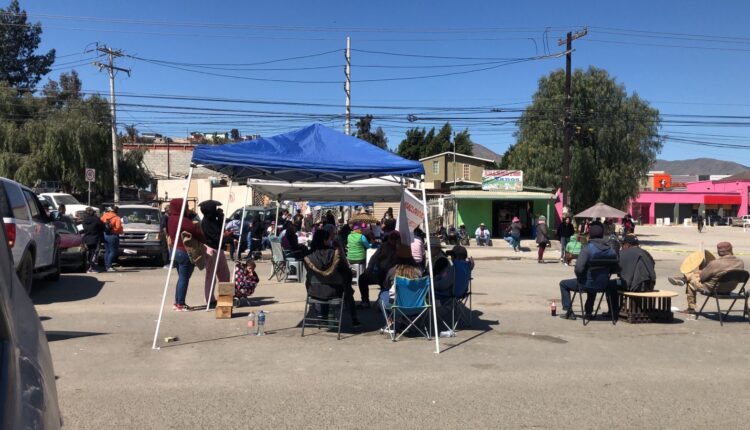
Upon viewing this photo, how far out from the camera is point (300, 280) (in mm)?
12875

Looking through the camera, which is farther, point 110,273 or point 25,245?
point 110,273

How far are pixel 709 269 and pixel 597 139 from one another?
26010 mm

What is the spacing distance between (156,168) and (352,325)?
68.5 meters

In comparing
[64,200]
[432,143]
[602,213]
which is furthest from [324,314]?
[432,143]

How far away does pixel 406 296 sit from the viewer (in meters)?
7.34

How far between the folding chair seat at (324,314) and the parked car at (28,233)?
4173 millimetres

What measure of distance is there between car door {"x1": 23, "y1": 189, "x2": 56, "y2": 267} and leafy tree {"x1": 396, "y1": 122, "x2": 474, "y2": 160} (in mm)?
58432

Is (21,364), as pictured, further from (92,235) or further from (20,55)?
(20,55)

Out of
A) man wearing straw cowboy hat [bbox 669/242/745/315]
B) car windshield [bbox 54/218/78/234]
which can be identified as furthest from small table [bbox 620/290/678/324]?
car windshield [bbox 54/218/78/234]

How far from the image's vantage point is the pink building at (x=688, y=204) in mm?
73188

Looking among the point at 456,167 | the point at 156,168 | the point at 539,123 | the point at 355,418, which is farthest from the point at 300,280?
the point at 156,168

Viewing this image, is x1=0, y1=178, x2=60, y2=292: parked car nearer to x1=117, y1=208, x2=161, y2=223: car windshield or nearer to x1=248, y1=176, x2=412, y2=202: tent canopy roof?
x1=248, y1=176, x2=412, y2=202: tent canopy roof

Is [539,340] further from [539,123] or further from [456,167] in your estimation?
[456,167]

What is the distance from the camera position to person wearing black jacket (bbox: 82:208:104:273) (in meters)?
13.9
